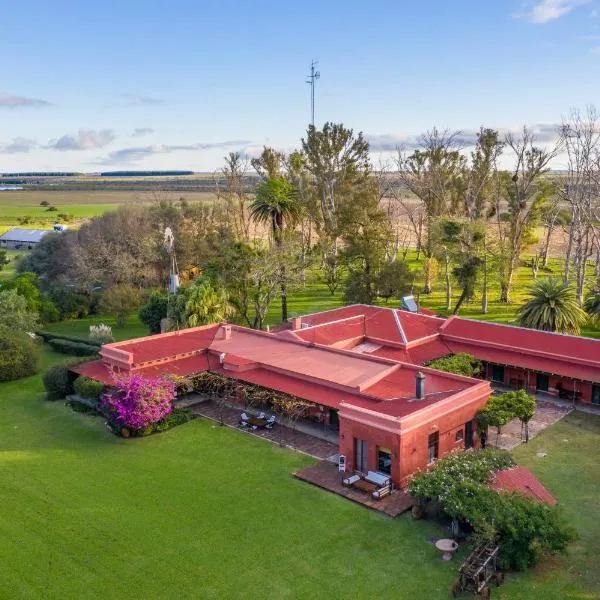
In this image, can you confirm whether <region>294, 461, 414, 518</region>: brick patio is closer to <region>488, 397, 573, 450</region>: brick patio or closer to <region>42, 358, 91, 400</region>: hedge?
<region>488, 397, 573, 450</region>: brick patio

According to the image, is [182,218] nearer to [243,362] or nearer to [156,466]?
[243,362]

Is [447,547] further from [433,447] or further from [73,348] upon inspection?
[73,348]

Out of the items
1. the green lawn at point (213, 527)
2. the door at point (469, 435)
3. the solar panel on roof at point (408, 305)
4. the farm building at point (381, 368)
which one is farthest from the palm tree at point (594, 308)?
the door at point (469, 435)

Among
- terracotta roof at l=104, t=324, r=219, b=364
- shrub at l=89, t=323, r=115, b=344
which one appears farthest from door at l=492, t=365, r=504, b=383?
shrub at l=89, t=323, r=115, b=344

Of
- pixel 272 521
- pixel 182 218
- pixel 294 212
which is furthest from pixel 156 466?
pixel 182 218

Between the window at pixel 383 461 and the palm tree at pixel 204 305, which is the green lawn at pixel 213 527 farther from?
the palm tree at pixel 204 305

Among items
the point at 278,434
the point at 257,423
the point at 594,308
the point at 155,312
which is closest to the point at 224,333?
the point at 257,423
